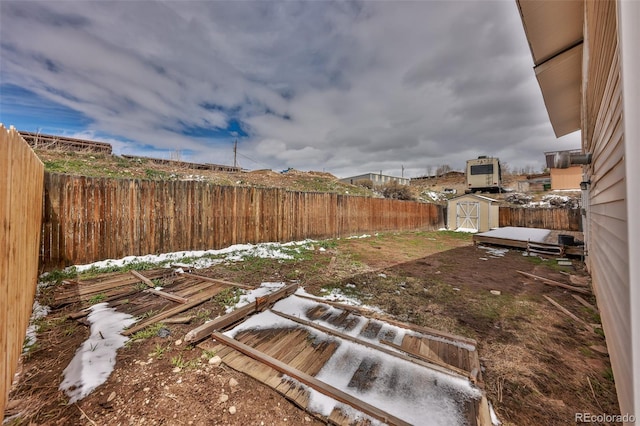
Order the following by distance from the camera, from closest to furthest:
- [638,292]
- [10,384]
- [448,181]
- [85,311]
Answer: [638,292], [10,384], [85,311], [448,181]

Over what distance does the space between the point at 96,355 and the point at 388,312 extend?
322 centimetres

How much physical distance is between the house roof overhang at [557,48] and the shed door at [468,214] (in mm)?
9904

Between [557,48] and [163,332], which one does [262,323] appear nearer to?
[163,332]

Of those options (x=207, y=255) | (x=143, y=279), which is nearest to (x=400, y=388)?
(x=143, y=279)

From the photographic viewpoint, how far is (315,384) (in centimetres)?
173

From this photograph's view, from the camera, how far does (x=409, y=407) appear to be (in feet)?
5.17

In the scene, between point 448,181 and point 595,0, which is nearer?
point 595,0

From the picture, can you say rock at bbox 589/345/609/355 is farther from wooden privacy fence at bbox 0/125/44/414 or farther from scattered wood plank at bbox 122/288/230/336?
wooden privacy fence at bbox 0/125/44/414

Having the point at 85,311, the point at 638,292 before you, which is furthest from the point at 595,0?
the point at 85,311

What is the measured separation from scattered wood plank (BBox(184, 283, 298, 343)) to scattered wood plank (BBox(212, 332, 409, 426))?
0.52 ft

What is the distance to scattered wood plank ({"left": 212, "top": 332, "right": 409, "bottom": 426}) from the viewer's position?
149 centimetres

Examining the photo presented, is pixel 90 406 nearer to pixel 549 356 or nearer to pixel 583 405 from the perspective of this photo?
pixel 583 405

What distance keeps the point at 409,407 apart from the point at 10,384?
295cm

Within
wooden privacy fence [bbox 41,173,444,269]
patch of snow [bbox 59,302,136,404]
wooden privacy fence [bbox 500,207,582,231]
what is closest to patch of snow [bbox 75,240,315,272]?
wooden privacy fence [bbox 41,173,444,269]
